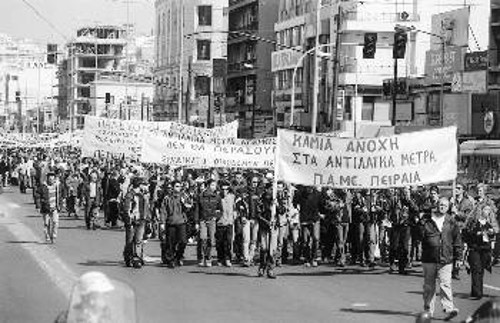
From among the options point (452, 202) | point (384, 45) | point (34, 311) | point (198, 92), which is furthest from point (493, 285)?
point (198, 92)

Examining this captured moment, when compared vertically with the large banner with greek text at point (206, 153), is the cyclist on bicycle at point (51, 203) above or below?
below

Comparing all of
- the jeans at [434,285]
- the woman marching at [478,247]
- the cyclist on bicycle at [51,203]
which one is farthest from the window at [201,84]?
the jeans at [434,285]

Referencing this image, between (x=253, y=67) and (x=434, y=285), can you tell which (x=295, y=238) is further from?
(x=253, y=67)

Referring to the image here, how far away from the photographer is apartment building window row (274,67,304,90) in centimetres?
7681

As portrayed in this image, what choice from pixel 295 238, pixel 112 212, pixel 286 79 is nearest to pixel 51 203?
pixel 295 238

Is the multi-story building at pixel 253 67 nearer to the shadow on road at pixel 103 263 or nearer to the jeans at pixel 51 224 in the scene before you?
the jeans at pixel 51 224

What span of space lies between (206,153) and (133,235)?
25.8 feet

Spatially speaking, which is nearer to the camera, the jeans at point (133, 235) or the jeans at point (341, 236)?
the jeans at point (133, 235)

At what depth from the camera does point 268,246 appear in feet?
65.0

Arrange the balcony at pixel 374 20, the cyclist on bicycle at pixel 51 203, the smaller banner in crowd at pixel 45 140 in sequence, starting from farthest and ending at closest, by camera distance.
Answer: the balcony at pixel 374 20 → the smaller banner in crowd at pixel 45 140 → the cyclist on bicycle at pixel 51 203

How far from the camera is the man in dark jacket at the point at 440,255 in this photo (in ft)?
47.4

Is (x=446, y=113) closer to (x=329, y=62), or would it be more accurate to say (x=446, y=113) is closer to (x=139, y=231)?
(x=329, y=62)

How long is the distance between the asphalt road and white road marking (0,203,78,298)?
0.06 ft

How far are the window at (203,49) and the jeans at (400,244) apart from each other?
292 ft
